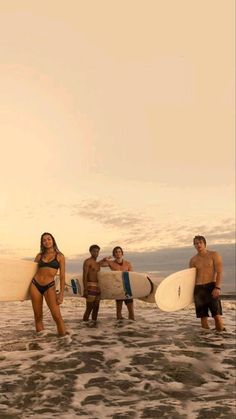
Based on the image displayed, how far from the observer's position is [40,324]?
8570 millimetres

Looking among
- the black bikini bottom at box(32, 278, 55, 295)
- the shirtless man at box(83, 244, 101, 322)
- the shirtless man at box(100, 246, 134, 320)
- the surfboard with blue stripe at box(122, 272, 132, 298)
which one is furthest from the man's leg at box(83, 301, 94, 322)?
the black bikini bottom at box(32, 278, 55, 295)

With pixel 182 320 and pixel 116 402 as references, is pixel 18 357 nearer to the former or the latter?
pixel 116 402

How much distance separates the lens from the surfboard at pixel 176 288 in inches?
355

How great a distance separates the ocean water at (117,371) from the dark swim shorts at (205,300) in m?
0.41

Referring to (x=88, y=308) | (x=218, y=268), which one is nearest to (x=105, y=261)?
(x=88, y=308)

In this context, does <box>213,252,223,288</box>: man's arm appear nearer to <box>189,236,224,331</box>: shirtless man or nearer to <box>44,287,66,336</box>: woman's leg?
<box>189,236,224,331</box>: shirtless man

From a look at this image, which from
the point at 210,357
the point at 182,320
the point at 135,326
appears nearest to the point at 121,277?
the point at 135,326

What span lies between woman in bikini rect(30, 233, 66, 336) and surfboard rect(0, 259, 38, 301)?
477mm

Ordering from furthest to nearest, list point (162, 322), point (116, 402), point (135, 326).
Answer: point (162, 322)
point (135, 326)
point (116, 402)

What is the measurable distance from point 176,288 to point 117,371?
3424mm

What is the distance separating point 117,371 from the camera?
598 cm

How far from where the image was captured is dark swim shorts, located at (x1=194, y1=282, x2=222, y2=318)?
872 centimetres

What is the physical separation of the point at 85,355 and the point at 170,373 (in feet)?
4.89

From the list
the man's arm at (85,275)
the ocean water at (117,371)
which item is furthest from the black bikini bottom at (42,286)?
the man's arm at (85,275)
